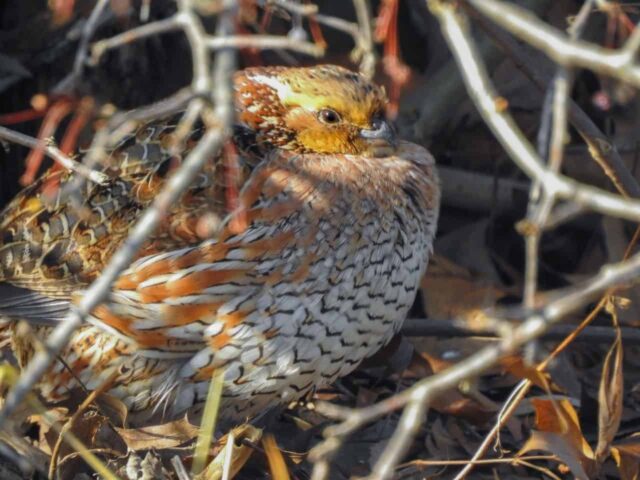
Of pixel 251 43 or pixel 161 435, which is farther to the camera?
pixel 161 435

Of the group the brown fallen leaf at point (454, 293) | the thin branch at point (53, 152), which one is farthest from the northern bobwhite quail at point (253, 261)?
the brown fallen leaf at point (454, 293)

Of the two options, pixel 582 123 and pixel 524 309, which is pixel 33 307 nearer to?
pixel 582 123

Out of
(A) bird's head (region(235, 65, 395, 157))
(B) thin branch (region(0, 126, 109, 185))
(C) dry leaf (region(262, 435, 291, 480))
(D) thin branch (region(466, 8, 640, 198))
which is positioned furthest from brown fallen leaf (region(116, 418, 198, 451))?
(D) thin branch (region(466, 8, 640, 198))

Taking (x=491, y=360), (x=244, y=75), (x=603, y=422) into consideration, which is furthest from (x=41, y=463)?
(x=491, y=360)

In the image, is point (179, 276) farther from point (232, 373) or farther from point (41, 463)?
point (41, 463)

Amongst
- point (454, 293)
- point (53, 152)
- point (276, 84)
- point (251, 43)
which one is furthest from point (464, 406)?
point (251, 43)

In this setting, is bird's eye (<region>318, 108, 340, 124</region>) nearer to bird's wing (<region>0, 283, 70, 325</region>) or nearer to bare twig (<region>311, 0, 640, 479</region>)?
bird's wing (<region>0, 283, 70, 325</region>)

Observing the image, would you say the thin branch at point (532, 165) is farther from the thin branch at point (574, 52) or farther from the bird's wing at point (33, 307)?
the bird's wing at point (33, 307)
